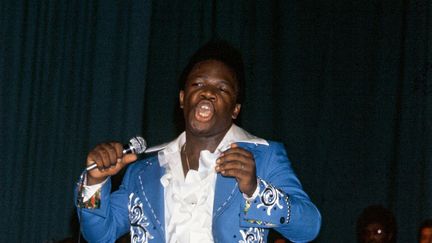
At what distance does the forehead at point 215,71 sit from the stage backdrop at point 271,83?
2625 mm

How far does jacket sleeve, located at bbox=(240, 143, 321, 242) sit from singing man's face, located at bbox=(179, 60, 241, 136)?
0.19 m

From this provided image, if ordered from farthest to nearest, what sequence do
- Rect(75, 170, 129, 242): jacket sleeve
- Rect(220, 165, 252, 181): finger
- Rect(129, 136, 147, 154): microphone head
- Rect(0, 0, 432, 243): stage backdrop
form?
1. Rect(0, 0, 432, 243): stage backdrop
2. Rect(75, 170, 129, 242): jacket sleeve
3. Rect(129, 136, 147, 154): microphone head
4. Rect(220, 165, 252, 181): finger

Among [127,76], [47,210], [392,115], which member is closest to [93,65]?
[127,76]

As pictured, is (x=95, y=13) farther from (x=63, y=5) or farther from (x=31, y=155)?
(x=31, y=155)

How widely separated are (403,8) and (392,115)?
34.8 inches

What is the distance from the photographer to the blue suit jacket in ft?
6.86

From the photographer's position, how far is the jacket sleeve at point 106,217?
7.54ft

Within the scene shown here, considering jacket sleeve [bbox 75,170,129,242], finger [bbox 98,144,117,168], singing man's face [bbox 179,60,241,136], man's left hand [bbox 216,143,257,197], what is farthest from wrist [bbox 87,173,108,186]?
man's left hand [bbox 216,143,257,197]

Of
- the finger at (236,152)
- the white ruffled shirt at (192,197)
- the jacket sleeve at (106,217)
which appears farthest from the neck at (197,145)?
the finger at (236,152)

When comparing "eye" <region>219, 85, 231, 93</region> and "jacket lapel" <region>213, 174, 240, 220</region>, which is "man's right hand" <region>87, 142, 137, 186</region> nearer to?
"jacket lapel" <region>213, 174, 240, 220</region>

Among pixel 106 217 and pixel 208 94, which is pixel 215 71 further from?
pixel 106 217

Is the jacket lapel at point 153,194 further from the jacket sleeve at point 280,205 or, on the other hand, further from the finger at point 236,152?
the finger at point 236,152

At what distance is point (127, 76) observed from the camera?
5.21 m

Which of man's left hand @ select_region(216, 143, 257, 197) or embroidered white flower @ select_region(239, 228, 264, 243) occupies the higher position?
man's left hand @ select_region(216, 143, 257, 197)
